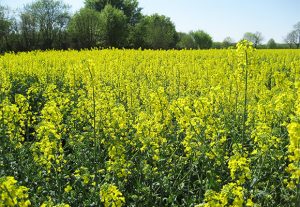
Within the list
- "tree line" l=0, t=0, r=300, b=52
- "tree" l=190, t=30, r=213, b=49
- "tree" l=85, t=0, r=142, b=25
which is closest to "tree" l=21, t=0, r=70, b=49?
Result: "tree line" l=0, t=0, r=300, b=52

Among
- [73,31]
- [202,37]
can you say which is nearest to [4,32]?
[73,31]

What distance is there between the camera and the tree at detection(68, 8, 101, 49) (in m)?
37.6

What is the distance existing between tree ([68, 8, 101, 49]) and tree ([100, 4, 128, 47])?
1034mm

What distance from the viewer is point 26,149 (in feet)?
15.5

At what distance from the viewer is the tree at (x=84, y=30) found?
→ 3762 centimetres

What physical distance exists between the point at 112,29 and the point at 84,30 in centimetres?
358

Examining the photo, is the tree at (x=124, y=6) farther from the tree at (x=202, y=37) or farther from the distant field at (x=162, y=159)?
the distant field at (x=162, y=159)

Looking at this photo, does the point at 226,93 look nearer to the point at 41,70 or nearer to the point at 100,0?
the point at 41,70

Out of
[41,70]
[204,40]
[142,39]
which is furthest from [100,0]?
[41,70]

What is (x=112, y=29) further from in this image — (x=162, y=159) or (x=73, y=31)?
(x=162, y=159)

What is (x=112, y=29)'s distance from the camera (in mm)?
40250

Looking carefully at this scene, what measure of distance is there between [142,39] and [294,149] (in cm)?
4381

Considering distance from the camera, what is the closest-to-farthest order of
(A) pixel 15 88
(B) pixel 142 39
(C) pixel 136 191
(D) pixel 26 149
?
(C) pixel 136 191, (D) pixel 26 149, (A) pixel 15 88, (B) pixel 142 39

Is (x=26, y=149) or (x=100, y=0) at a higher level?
(x=100, y=0)
